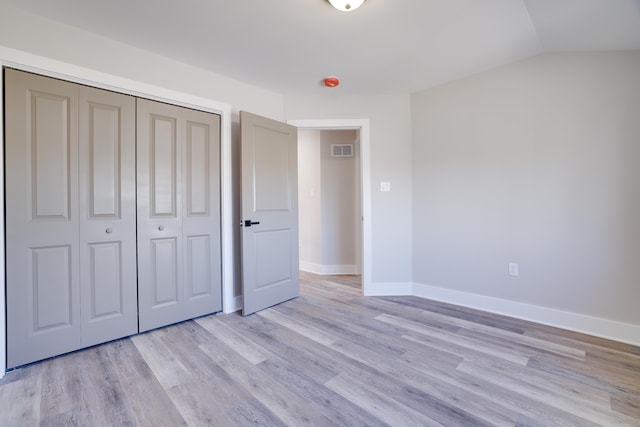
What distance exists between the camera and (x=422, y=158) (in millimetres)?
3176

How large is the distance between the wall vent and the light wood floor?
8.50 feet

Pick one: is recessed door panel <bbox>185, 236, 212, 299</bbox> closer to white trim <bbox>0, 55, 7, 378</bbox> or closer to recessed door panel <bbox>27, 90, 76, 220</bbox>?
recessed door panel <bbox>27, 90, 76, 220</bbox>

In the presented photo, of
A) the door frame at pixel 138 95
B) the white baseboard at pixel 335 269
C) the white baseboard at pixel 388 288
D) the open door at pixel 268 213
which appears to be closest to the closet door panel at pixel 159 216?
the door frame at pixel 138 95

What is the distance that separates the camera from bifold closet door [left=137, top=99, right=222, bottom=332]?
2309 millimetres

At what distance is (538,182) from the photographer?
8.05 feet

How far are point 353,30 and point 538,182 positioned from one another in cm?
197

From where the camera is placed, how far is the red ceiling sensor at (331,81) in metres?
2.80

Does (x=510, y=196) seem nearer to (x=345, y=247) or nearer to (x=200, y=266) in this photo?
(x=345, y=247)

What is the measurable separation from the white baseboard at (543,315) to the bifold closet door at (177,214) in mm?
2311

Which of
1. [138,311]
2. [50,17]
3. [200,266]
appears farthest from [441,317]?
[50,17]

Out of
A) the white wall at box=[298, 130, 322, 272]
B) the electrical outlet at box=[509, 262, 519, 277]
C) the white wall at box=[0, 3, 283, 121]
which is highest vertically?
the white wall at box=[0, 3, 283, 121]

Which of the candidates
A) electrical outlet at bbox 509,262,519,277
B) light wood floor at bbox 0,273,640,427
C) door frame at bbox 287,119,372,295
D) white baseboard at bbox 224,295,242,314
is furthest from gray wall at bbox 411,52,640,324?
white baseboard at bbox 224,295,242,314

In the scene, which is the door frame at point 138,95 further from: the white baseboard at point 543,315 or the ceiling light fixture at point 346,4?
Answer: the white baseboard at point 543,315

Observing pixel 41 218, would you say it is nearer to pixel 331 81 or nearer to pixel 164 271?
pixel 164 271
